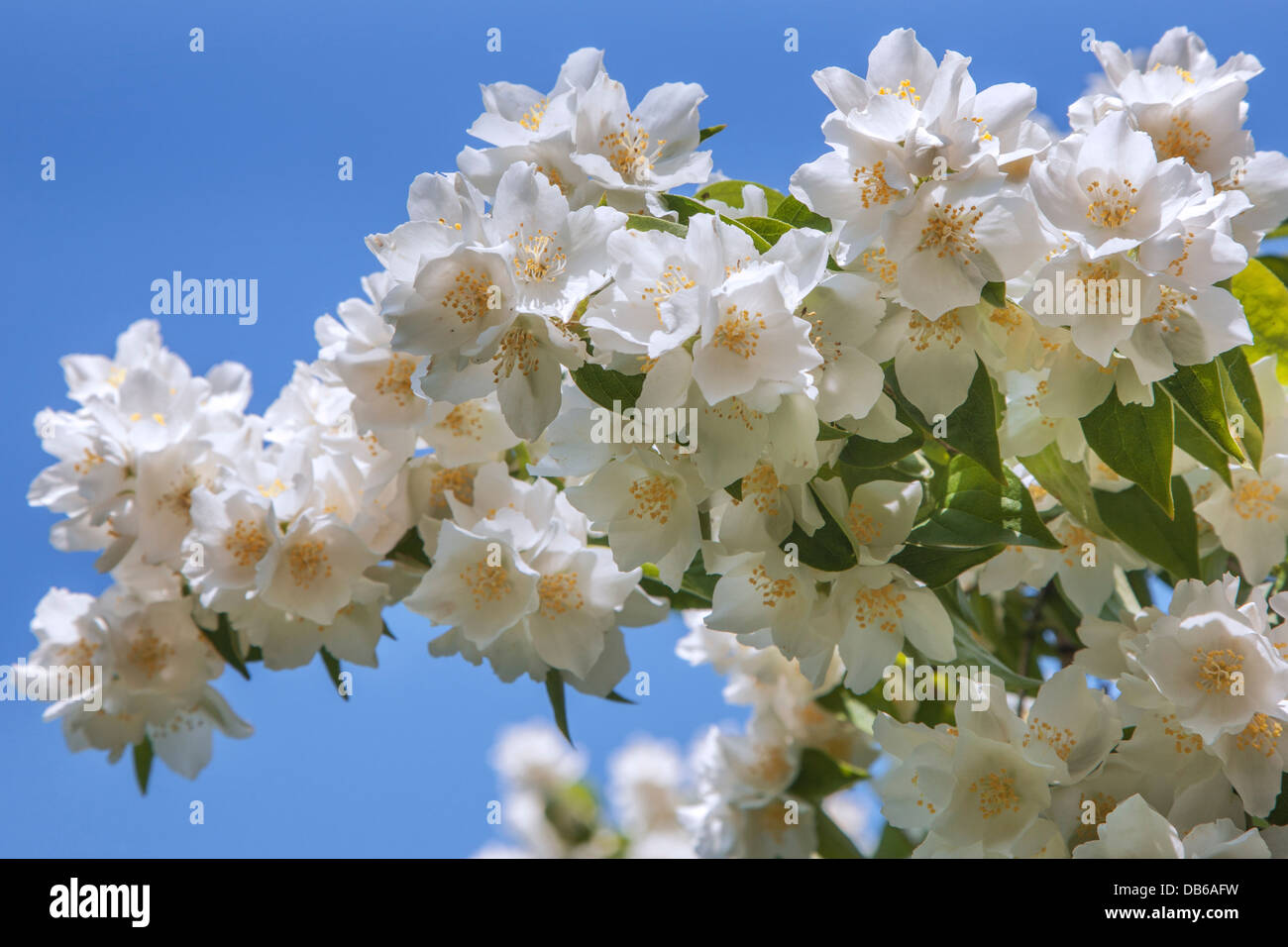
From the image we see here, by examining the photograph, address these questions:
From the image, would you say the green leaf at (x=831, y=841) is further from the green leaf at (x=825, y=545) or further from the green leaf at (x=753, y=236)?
the green leaf at (x=753, y=236)

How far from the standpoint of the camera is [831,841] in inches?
76.0

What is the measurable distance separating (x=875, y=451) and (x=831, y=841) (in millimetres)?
1045

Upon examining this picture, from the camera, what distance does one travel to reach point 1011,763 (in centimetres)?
121

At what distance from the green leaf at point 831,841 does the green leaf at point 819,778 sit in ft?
0.12

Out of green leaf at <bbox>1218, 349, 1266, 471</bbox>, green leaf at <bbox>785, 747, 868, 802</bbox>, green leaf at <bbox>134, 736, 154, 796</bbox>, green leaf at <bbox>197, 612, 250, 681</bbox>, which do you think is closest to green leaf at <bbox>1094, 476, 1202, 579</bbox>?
green leaf at <bbox>1218, 349, 1266, 471</bbox>

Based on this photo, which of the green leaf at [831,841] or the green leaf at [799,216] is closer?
the green leaf at [799,216]

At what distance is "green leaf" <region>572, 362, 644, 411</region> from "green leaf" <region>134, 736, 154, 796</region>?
1.16 meters

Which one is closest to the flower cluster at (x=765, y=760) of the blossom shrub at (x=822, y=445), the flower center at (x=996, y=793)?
the blossom shrub at (x=822, y=445)

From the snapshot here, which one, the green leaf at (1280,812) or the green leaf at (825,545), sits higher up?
the green leaf at (825,545)

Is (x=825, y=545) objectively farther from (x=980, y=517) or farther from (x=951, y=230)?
(x=951, y=230)

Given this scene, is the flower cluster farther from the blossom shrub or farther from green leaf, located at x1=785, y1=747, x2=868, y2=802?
the blossom shrub

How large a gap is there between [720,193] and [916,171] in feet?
1.11

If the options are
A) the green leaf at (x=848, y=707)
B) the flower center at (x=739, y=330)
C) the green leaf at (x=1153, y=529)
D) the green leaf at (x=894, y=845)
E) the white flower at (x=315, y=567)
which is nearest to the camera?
the flower center at (x=739, y=330)

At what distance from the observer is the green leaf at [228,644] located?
1585 mm
